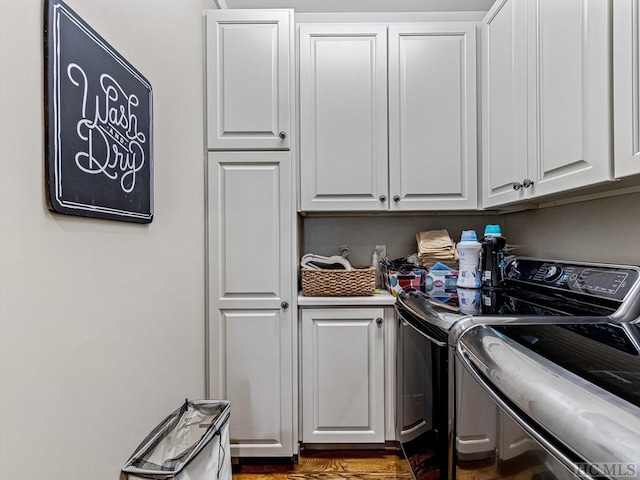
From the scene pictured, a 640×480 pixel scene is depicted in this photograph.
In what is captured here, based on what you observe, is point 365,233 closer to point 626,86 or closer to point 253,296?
point 253,296

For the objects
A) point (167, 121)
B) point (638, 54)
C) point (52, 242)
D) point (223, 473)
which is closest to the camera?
point (52, 242)

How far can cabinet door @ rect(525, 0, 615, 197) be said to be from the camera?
105 cm

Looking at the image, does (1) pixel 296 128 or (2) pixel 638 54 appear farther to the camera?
(1) pixel 296 128

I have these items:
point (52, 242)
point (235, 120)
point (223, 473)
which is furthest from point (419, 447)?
point (235, 120)

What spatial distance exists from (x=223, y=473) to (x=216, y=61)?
187 centimetres

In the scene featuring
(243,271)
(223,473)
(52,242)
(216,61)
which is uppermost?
(216,61)

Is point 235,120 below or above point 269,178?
above

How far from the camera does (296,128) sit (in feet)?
6.18

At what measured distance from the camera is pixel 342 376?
6.08ft

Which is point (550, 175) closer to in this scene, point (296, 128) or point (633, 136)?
point (633, 136)

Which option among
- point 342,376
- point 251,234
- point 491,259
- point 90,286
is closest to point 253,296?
point 251,234

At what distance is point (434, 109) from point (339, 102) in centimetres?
53

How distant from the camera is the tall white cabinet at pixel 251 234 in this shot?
181cm
